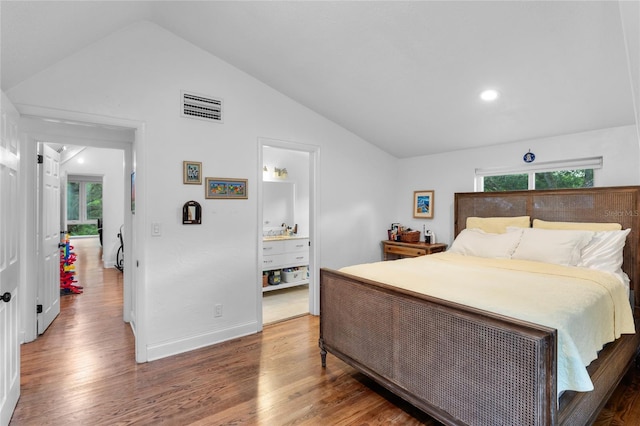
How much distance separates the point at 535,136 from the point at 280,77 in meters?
2.76

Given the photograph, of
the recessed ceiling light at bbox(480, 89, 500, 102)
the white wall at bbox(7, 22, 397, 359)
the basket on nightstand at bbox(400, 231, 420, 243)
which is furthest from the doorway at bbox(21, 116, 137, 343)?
the basket on nightstand at bbox(400, 231, 420, 243)

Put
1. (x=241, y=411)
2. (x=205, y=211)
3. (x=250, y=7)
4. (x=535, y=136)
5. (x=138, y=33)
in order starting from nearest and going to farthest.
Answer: (x=241, y=411) → (x=250, y=7) → (x=138, y=33) → (x=205, y=211) → (x=535, y=136)

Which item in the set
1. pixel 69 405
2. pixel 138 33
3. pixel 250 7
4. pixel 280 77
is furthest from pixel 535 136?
pixel 69 405

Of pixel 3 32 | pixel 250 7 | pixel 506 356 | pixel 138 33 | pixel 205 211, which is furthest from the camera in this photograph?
pixel 205 211

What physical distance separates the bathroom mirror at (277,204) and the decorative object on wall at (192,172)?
7.20 feet

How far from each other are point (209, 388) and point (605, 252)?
331 cm

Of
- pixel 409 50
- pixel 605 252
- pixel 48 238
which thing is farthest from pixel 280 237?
pixel 605 252

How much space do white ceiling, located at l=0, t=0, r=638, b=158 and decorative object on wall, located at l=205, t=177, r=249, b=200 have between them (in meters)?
1.15

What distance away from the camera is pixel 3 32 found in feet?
5.30

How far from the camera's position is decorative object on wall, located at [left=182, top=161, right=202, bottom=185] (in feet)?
9.70

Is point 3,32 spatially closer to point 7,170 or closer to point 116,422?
point 7,170

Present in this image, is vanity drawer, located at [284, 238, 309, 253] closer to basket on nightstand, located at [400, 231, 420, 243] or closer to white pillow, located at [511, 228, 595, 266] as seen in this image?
basket on nightstand, located at [400, 231, 420, 243]

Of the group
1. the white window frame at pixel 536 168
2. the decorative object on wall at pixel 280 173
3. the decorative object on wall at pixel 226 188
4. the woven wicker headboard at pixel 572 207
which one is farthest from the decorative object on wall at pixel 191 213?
the white window frame at pixel 536 168

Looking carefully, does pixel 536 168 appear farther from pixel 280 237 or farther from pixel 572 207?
pixel 280 237
